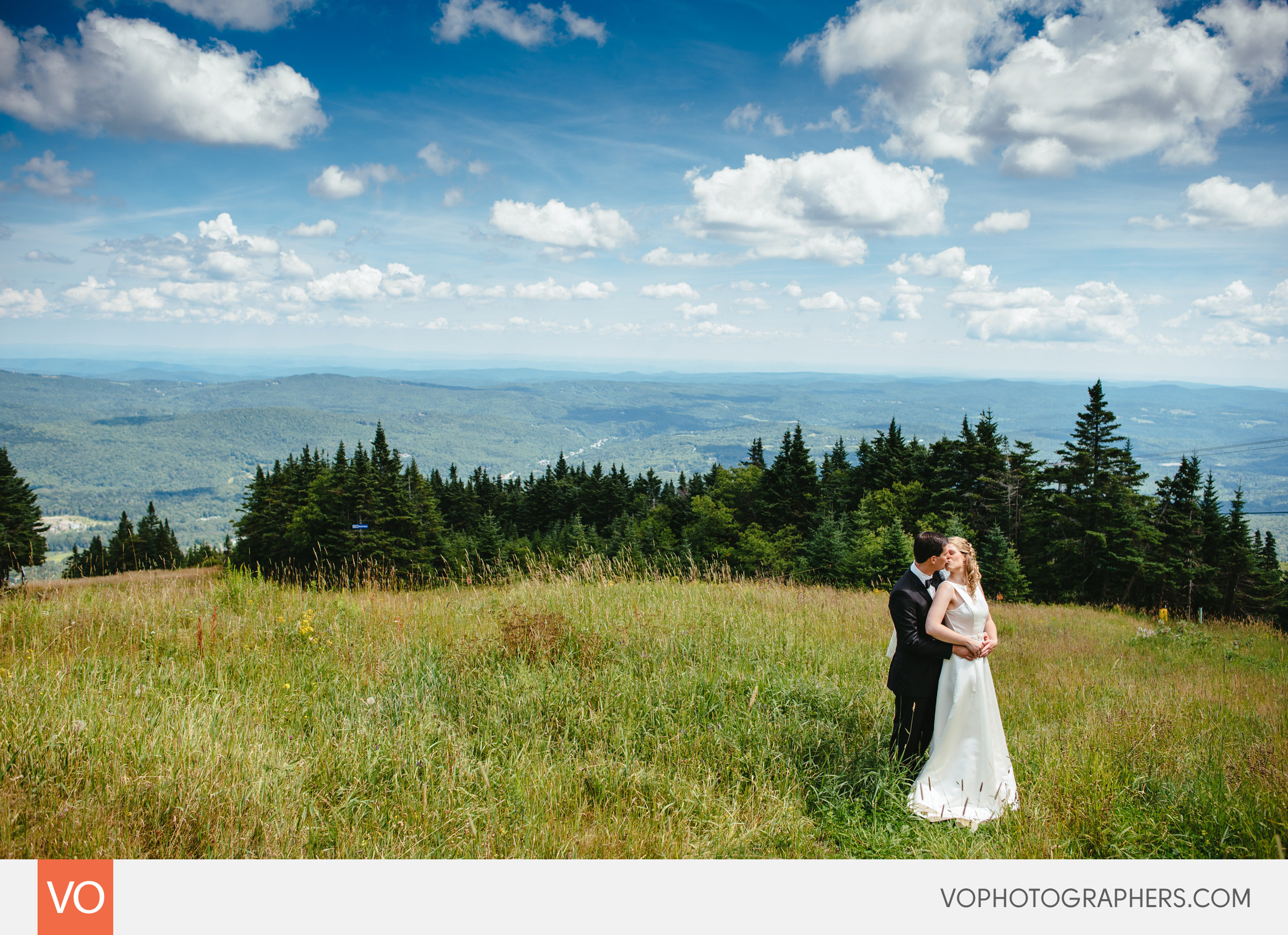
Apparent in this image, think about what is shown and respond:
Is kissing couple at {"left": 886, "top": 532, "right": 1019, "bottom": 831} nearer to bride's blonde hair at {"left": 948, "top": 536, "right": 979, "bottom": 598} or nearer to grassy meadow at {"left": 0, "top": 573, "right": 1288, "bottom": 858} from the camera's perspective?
bride's blonde hair at {"left": 948, "top": 536, "right": 979, "bottom": 598}

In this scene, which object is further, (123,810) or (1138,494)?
(1138,494)

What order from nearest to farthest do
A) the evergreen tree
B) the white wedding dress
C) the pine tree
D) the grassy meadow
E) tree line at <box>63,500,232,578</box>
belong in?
the grassy meadow, the white wedding dress, the evergreen tree, the pine tree, tree line at <box>63,500,232,578</box>

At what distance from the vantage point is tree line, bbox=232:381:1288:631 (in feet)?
121

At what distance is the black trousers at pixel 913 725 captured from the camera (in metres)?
4.43

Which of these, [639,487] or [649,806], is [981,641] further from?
[639,487]

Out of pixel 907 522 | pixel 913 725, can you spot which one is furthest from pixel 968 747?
pixel 907 522

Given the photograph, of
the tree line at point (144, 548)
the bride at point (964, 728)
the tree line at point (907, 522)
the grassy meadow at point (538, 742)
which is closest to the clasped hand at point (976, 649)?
the bride at point (964, 728)

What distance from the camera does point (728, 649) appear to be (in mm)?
6289

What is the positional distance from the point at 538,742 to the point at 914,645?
2.65m

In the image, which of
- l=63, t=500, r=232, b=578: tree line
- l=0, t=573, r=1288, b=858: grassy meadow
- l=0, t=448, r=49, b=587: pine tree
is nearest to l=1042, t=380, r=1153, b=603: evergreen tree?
l=0, t=573, r=1288, b=858: grassy meadow

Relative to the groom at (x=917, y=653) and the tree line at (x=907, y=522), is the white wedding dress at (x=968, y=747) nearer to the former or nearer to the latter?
the groom at (x=917, y=653)

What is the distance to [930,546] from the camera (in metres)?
4.38
